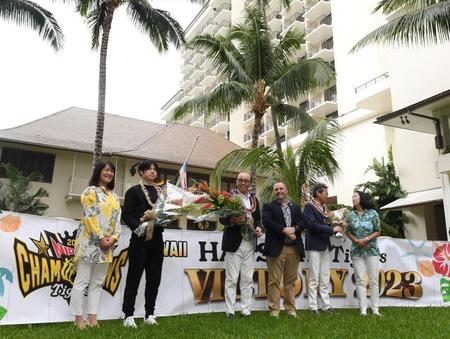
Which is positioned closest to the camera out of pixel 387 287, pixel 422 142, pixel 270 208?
pixel 270 208

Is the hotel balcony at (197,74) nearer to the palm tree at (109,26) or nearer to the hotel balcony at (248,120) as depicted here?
the hotel balcony at (248,120)

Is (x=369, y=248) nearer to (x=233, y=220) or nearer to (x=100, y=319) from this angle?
(x=233, y=220)

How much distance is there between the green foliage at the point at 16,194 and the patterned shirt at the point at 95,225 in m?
16.2

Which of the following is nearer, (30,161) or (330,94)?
(30,161)

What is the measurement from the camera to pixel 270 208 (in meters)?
6.02

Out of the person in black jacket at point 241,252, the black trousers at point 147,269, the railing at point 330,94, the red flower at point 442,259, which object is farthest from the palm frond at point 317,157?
the railing at point 330,94

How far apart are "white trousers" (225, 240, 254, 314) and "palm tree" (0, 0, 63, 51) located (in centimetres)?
1293

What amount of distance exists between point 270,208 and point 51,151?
18.9m

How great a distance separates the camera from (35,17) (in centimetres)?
1453

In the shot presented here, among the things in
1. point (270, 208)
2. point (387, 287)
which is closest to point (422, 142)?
point (387, 287)

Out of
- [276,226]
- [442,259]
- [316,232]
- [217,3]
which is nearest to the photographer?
[276,226]

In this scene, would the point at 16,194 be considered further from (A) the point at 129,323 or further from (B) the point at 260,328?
(B) the point at 260,328

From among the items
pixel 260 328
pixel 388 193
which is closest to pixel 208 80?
pixel 388 193

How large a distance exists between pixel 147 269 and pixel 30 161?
62.3 feet
